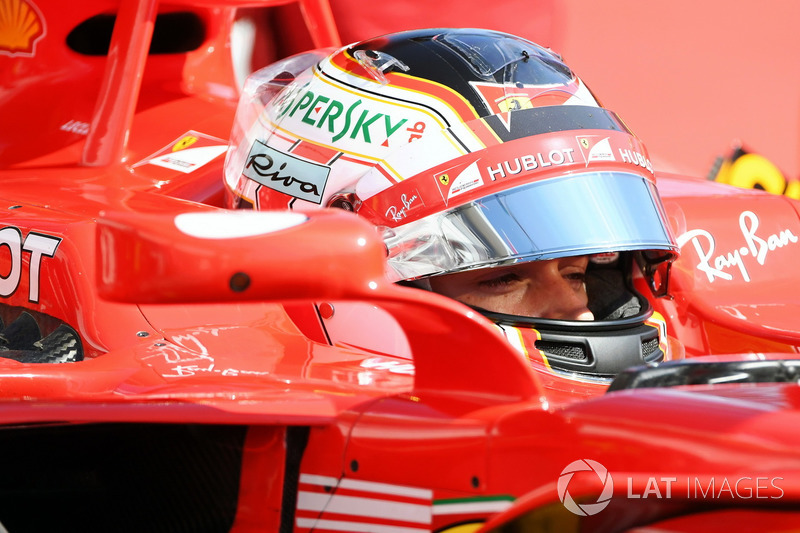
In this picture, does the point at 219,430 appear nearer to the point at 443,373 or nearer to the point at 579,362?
the point at 443,373

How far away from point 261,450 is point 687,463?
1.79 feet

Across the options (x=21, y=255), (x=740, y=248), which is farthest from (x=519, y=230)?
(x=21, y=255)

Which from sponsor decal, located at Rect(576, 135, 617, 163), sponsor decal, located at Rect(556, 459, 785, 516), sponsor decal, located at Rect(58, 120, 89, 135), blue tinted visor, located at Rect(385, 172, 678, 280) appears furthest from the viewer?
sponsor decal, located at Rect(58, 120, 89, 135)

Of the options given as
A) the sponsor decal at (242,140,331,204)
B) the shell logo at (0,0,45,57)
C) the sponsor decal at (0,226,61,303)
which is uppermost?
the shell logo at (0,0,45,57)

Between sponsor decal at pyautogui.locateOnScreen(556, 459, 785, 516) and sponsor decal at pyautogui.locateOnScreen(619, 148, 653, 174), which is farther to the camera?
sponsor decal at pyautogui.locateOnScreen(619, 148, 653, 174)

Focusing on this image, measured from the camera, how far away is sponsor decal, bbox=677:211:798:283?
2.14 metres

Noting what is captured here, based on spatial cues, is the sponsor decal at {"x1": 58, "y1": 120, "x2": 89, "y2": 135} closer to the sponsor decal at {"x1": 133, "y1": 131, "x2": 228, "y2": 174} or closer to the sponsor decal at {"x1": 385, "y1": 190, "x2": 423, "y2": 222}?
the sponsor decal at {"x1": 133, "y1": 131, "x2": 228, "y2": 174}

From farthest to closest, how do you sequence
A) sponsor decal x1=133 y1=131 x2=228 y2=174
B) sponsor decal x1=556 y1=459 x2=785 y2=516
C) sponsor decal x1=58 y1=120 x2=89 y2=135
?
sponsor decal x1=58 y1=120 x2=89 y2=135 < sponsor decal x1=133 y1=131 x2=228 y2=174 < sponsor decal x1=556 y1=459 x2=785 y2=516

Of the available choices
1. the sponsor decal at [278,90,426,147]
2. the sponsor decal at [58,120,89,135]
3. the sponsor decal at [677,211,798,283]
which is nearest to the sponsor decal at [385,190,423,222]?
the sponsor decal at [278,90,426,147]

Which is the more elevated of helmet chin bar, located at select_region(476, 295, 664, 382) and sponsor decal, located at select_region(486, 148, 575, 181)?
sponsor decal, located at select_region(486, 148, 575, 181)

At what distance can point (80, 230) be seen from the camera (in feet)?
5.99

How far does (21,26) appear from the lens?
8.47 ft

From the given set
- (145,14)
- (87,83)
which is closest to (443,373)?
(145,14)

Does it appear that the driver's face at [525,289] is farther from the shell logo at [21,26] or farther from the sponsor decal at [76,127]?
the shell logo at [21,26]
